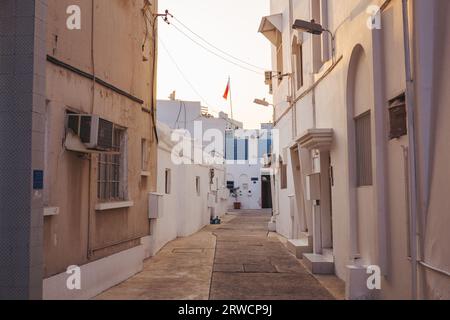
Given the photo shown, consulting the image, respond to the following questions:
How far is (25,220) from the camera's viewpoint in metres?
5.14

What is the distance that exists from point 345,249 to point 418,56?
4.21m

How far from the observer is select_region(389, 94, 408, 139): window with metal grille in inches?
229

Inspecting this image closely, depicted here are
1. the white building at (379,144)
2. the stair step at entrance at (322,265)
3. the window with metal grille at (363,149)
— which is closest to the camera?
the white building at (379,144)

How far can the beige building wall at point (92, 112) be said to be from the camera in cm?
639

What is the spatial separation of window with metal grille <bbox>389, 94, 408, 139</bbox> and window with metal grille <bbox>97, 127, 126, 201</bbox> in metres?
4.52

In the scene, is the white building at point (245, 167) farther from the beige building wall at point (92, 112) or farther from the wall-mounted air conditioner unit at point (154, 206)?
the beige building wall at point (92, 112)

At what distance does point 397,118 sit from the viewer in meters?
5.99

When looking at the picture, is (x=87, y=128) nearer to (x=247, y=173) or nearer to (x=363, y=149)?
(x=363, y=149)

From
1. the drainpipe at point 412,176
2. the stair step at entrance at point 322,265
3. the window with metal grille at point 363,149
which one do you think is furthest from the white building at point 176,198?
the drainpipe at point 412,176

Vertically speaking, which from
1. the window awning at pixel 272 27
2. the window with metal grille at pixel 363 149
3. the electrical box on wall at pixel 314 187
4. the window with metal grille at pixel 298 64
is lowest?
the electrical box on wall at pixel 314 187

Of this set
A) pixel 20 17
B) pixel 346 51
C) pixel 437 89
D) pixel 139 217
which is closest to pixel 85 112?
pixel 20 17

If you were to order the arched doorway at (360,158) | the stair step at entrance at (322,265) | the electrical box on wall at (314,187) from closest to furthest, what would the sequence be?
the arched doorway at (360,158) → the stair step at entrance at (322,265) → the electrical box on wall at (314,187)

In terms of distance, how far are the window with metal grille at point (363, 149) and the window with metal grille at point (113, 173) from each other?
405cm

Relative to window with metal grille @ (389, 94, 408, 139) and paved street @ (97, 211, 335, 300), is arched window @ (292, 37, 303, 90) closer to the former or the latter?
paved street @ (97, 211, 335, 300)
